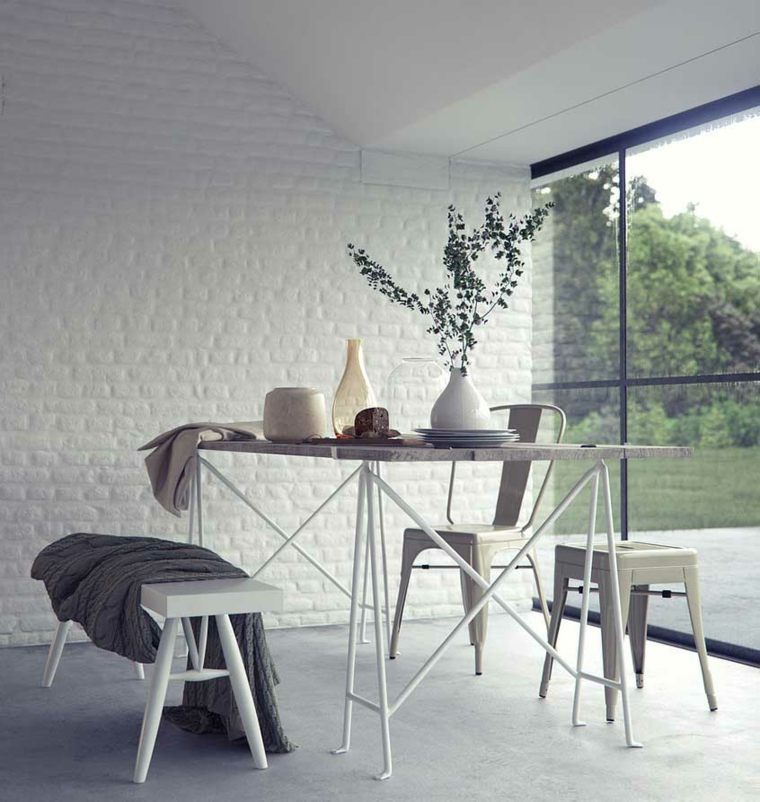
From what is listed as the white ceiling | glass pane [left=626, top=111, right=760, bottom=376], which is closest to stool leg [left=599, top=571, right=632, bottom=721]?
glass pane [left=626, top=111, right=760, bottom=376]

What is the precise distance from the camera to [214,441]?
4.00 m

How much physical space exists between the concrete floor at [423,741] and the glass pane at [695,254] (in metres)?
1.26

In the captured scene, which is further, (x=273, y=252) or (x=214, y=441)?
(x=273, y=252)

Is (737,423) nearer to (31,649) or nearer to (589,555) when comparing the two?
(589,555)

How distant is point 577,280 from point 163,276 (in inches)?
75.9

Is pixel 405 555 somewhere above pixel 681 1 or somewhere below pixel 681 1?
below

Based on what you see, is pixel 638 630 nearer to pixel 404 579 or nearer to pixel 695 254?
pixel 404 579

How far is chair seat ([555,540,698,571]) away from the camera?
3.42 meters

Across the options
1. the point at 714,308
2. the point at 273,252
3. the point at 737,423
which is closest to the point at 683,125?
the point at 714,308

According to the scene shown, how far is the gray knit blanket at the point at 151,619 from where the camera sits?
304 centimetres

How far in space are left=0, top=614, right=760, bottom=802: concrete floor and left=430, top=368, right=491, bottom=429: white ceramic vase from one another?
908 millimetres

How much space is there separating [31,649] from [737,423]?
294 centimetres

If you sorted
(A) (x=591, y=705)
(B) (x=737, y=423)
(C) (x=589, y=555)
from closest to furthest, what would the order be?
(C) (x=589, y=555), (A) (x=591, y=705), (B) (x=737, y=423)

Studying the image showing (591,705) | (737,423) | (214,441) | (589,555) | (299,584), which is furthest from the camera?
(299,584)
